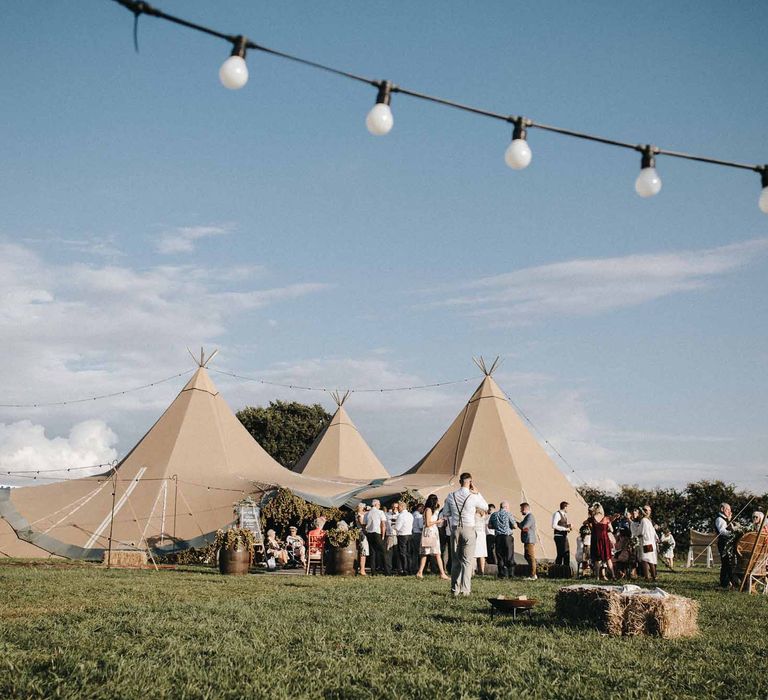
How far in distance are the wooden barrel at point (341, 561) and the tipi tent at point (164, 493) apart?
4663mm

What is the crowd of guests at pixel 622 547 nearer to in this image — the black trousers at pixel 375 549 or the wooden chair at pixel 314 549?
the black trousers at pixel 375 549

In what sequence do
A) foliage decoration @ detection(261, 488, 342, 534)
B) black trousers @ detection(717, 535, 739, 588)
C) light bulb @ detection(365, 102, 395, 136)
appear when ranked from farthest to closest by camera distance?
foliage decoration @ detection(261, 488, 342, 534) → black trousers @ detection(717, 535, 739, 588) → light bulb @ detection(365, 102, 395, 136)

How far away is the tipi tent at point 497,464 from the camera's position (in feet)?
68.7

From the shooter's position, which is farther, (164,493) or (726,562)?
(164,493)

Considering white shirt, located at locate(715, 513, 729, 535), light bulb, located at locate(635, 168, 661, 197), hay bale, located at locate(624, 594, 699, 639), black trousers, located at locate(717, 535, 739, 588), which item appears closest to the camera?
light bulb, located at locate(635, 168, 661, 197)

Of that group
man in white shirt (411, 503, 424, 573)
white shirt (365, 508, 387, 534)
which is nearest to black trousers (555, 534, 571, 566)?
man in white shirt (411, 503, 424, 573)

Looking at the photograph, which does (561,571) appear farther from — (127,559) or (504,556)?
(127,559)

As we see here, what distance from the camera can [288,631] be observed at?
19.7 ft

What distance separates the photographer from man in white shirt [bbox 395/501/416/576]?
51.2ft

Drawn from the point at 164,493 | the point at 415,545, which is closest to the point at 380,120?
the point at 415,545

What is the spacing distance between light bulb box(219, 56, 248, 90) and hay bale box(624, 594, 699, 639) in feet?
15.9

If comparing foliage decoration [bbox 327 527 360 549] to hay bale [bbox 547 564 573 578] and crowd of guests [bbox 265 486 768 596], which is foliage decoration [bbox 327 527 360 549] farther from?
hay bale [bbox 547 564 573 578]

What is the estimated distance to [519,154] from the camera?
5.56 metres

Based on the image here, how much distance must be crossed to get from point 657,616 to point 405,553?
9.89 metres
